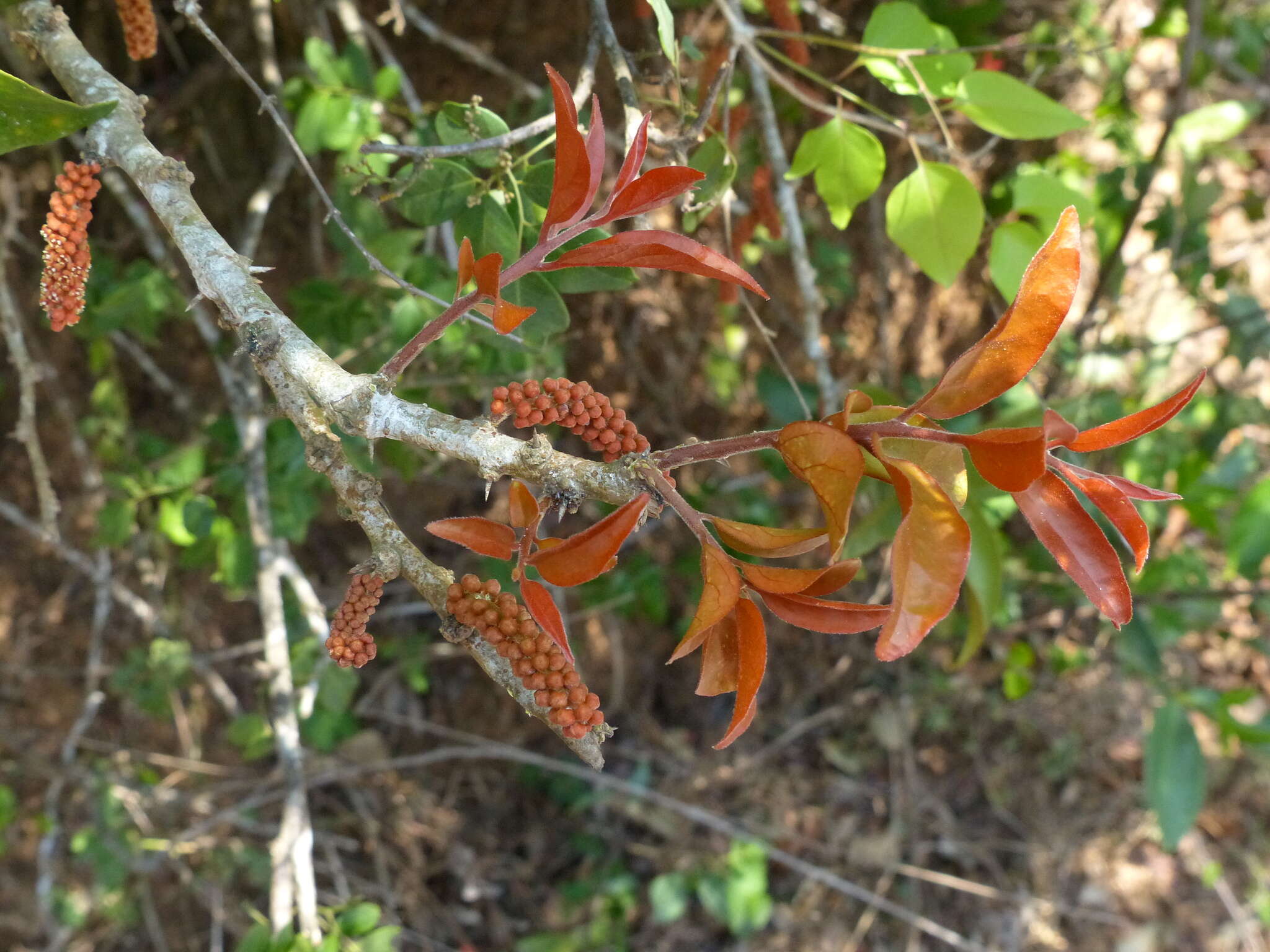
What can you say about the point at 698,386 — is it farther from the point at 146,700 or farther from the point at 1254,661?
the point at 1254,661

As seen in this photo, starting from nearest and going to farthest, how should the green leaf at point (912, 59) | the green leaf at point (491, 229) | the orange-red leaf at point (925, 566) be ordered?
the orange-red leaf at point (925, 566) → the green leaf at point (491, 229) → the green leaf at point (912, 59)

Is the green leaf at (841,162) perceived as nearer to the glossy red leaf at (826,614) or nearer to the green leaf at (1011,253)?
the green leaf at (1011,253)

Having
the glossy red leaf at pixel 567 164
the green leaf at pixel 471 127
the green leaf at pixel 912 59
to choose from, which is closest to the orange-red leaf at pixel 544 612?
the glossy red leaf at pixel 567 164

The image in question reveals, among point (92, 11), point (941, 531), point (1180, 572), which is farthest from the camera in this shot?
point (1180, 572)

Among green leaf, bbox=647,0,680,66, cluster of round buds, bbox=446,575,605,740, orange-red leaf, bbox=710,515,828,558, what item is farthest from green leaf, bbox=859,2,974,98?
cluster of round buds, bbox=446,575,605,740

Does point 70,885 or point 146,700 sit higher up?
point 146,700

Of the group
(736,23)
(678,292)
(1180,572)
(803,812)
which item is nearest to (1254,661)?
(1180,572)
